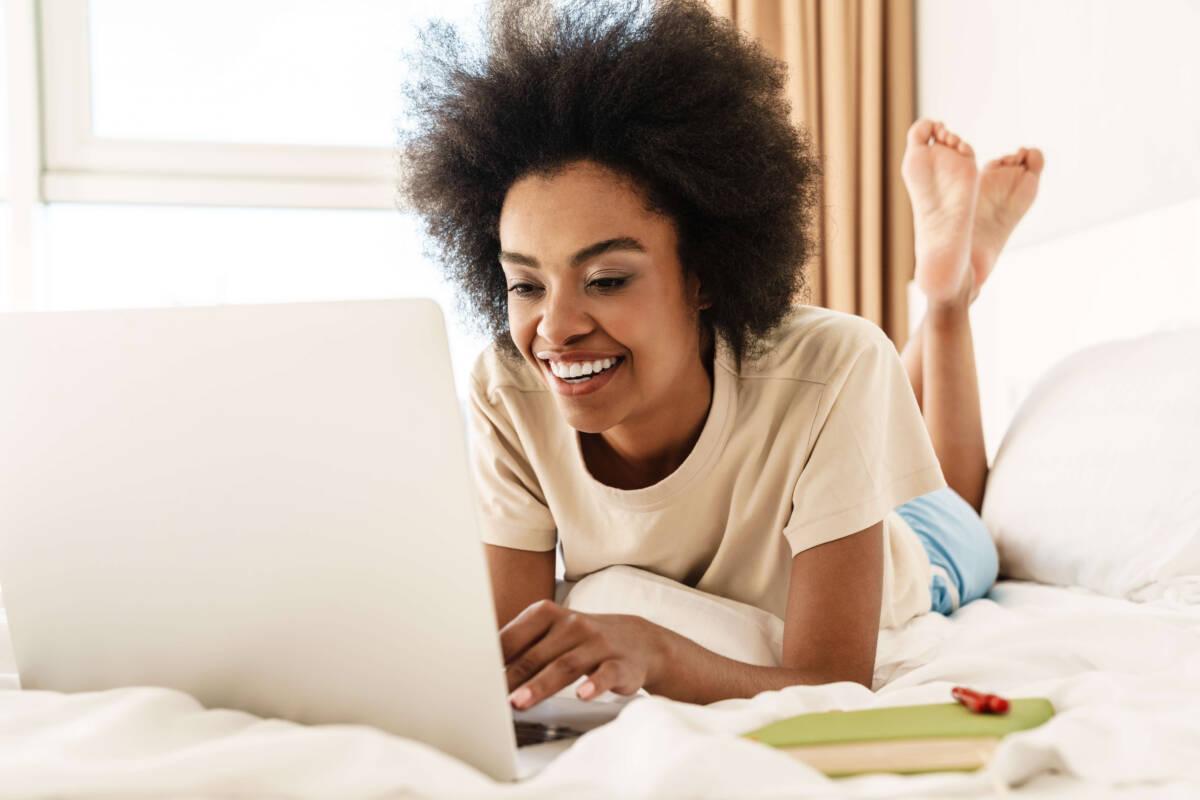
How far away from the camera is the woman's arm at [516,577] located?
137cm

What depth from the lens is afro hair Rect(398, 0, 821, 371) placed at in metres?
1.25

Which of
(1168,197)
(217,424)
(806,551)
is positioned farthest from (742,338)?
(1168,197)

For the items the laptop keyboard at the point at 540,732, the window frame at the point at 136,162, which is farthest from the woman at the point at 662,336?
the window frame at the point at 136,162

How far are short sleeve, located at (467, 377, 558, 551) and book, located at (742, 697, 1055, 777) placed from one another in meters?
0.67

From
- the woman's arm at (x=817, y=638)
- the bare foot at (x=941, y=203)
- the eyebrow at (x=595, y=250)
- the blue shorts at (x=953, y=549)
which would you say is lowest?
the blue shorts at (x=953, y=549)

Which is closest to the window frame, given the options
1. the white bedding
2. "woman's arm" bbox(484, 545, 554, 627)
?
"woman's arm" bbox(484, 545, 554, 627)

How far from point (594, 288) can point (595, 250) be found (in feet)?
0.14

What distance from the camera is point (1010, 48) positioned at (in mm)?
2547

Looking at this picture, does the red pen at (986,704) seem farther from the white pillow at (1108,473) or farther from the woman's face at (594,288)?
the white pillow at (1108,473)

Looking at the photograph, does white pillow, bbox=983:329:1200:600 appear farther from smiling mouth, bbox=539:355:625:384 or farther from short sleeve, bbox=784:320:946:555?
smiling mouth, bbox=539:355:625:384

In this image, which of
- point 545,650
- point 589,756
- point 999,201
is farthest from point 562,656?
point 999,201

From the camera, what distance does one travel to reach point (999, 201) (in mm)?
2131

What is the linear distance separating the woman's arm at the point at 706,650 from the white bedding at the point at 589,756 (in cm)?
12

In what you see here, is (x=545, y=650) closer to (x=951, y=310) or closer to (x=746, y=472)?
(x=746, y=472)
